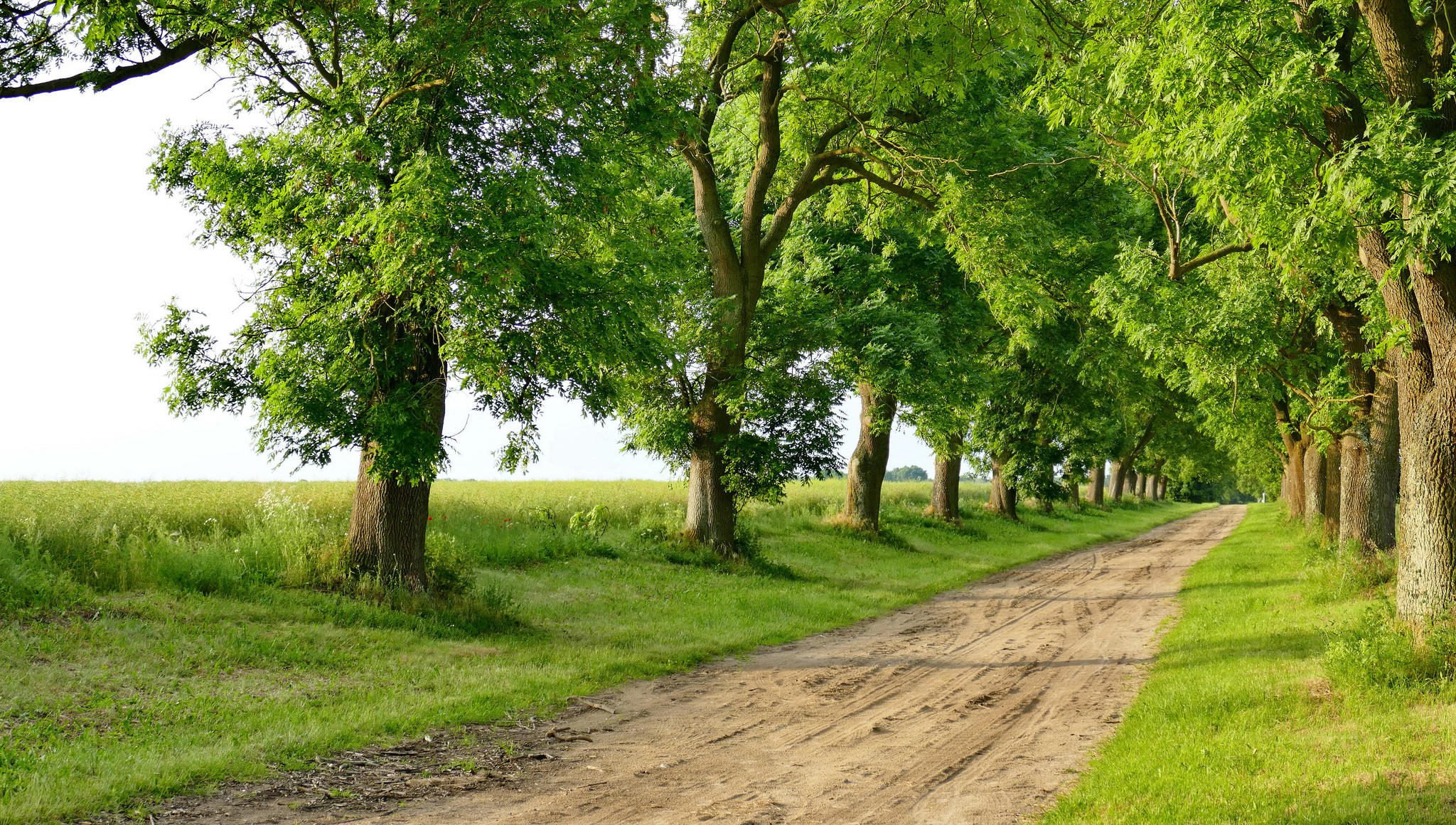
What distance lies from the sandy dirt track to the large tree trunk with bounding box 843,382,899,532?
1099 cm

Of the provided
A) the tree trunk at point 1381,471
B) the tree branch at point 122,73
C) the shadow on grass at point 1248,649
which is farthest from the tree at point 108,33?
the tree trunk at point 1381,471

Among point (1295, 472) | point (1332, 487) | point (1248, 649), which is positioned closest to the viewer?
point (1248, 649)

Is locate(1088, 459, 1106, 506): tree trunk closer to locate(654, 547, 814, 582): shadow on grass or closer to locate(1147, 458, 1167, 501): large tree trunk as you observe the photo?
locate(1147, 458, 1167, 501): large tree trunk

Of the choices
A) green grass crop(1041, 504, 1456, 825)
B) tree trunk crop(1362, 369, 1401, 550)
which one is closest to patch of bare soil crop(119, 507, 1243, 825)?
green grass crop(1041, 504, 1456, 825)

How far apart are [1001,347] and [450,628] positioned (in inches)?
832

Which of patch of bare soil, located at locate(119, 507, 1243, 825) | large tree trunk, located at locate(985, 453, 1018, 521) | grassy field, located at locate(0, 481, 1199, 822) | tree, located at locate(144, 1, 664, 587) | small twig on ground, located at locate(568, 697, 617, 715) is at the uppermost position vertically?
tree, located at locate(144, 1, 664, 587)

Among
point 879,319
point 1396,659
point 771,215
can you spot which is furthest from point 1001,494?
point 1396,659

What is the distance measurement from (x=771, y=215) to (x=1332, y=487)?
52.1 ft

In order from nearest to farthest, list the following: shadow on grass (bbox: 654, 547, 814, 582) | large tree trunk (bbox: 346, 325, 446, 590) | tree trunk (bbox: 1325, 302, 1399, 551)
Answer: large tree trunk (bbox: 346, 325, 446, 590) < tree trunk (bbox: 1325, 302, 1399, 551) < shadow on grass (bbox: 654, 547, 814, 582)

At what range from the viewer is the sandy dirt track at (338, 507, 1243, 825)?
6.34 metres

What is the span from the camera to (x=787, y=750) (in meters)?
7.70

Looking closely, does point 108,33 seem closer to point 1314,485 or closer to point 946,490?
point 946,490

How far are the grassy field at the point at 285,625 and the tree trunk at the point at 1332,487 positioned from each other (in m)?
9.36

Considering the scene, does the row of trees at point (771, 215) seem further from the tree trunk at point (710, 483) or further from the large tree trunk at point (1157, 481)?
the large tree trunk at point (1157, 481)
